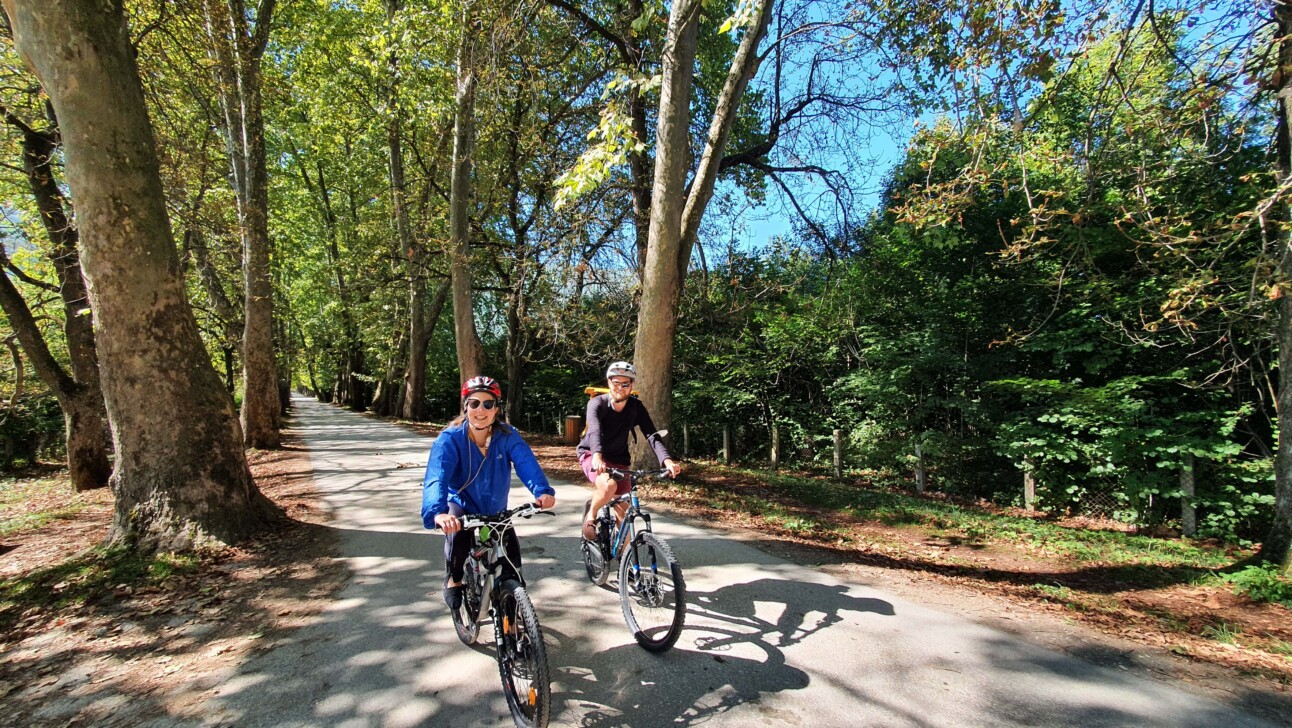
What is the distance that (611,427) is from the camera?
4574 mm

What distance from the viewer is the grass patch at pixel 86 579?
4512 mm

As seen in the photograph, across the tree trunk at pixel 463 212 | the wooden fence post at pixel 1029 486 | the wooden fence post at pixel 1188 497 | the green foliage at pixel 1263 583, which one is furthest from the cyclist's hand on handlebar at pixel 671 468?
the tree trunk at pixel 463 212

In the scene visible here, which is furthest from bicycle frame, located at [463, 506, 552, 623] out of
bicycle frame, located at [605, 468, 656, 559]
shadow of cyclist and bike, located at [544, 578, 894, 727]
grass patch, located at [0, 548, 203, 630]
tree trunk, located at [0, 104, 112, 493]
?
tree trunk, located at [0, 104, 112, 493]

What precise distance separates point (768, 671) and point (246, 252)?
1488cm

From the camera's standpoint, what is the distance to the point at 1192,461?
752cm

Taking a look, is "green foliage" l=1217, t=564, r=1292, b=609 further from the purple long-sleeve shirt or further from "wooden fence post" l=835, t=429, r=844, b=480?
"wooden fence post" l=835, t=429, r=844, b=480

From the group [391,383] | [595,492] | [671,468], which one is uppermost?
[391,383]

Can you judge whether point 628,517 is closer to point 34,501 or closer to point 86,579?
point 86,579

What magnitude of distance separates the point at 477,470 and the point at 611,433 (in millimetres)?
1395

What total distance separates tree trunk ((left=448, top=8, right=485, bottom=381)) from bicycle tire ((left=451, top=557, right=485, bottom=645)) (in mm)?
10835

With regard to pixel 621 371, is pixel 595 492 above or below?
below

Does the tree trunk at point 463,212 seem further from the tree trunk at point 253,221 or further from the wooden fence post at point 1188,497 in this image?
the wooden fence post at point 1188,497

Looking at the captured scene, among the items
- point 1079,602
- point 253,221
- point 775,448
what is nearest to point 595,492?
point 1079,602

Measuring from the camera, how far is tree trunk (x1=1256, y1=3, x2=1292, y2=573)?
4.91 metres
